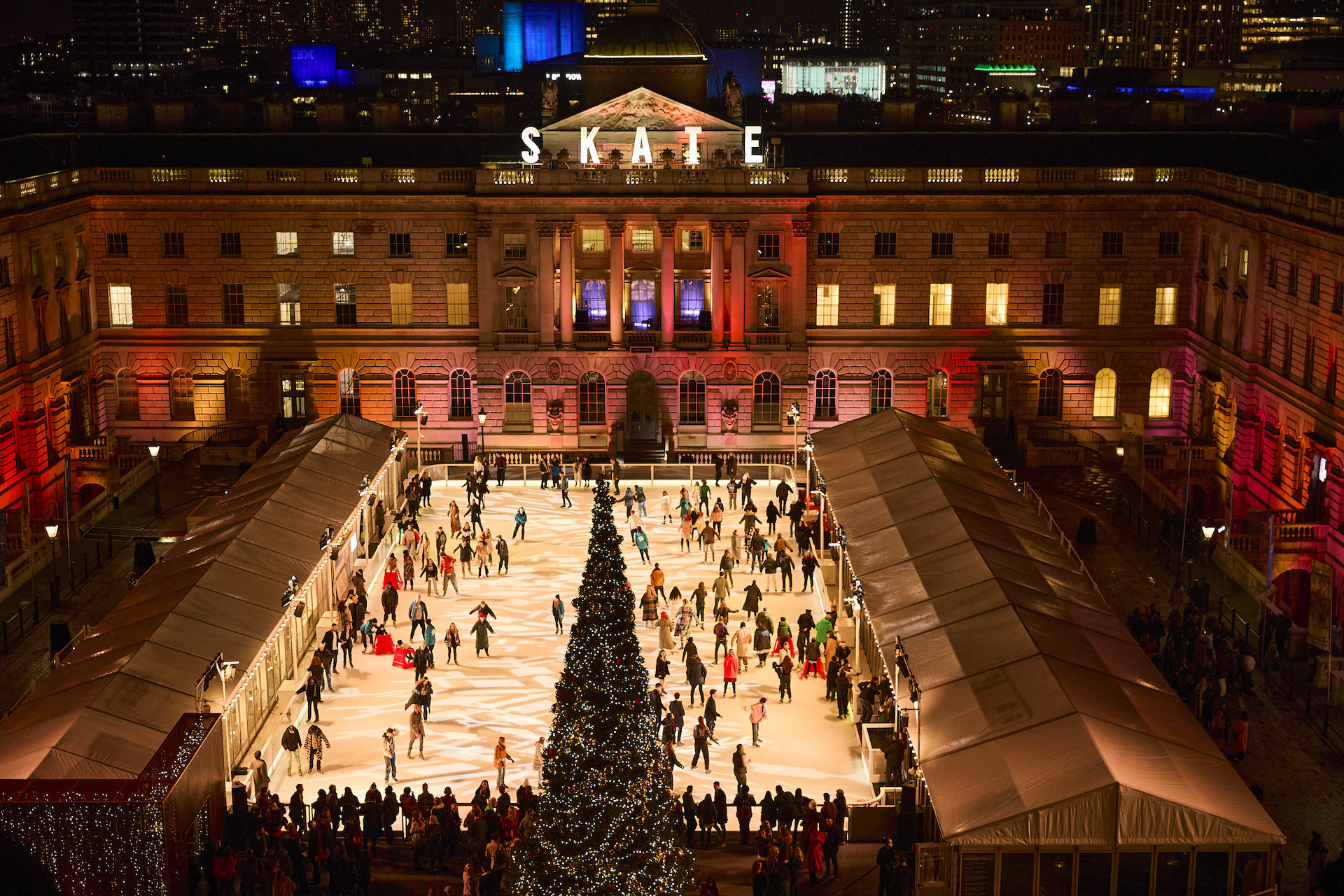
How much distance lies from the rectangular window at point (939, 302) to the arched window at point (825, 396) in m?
5.10

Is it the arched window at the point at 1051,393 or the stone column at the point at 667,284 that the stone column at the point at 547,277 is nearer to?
the stone column at the point at 667,284

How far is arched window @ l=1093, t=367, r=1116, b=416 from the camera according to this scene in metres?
84.6

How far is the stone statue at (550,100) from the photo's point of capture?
86.5 metres

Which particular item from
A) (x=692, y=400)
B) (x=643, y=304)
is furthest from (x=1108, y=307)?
(x=643, y=304)

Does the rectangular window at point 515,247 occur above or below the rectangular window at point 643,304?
above

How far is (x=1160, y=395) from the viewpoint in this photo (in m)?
84.8

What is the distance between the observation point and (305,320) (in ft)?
279

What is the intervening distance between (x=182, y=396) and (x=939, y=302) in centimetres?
3422

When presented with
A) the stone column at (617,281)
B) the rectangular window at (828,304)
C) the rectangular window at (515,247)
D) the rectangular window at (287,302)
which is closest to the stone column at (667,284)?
the stone column at (617,281)

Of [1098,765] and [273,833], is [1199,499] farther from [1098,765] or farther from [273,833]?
[273,833]

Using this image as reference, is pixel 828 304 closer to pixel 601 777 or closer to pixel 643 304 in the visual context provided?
pixel 643 304

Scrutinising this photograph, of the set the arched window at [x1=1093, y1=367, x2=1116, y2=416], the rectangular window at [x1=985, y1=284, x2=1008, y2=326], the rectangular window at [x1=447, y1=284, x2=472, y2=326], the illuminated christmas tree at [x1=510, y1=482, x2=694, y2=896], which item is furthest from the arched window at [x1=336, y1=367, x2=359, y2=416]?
the illuminated christmas tree at [x1=510, y1=482, x2=694, y2=896]

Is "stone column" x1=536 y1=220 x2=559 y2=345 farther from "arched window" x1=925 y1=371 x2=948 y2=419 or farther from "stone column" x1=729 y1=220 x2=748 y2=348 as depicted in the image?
"arched window" x1=925 y1=371 x2=948 y2=419

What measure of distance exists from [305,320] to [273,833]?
153 feet
